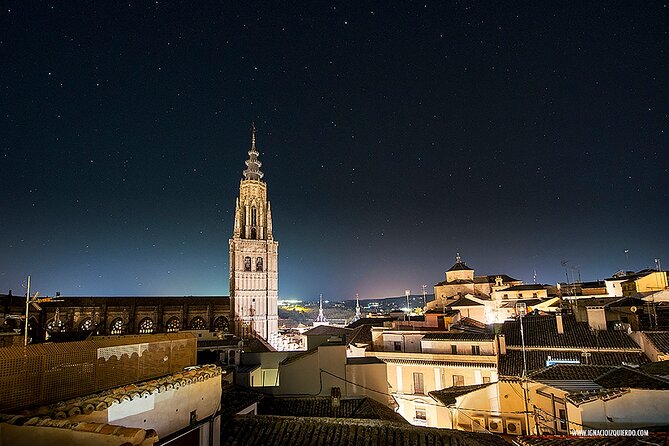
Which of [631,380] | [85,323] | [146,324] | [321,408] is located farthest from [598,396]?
[85,323]

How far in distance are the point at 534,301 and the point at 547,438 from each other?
184ft

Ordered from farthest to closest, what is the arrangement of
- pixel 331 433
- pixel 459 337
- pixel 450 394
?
pixel 459 337, pixel 450 394, pixel 331 433

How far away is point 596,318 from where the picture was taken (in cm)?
3122

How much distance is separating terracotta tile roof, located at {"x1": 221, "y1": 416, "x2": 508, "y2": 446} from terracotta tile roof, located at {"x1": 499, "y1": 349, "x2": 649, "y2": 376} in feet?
53.5

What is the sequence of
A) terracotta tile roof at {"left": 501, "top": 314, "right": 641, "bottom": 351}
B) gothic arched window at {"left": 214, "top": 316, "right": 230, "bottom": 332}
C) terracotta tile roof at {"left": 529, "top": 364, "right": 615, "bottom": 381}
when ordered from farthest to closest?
gothic arched window at {"left": 214, "top": 316, "right": 230, "bottom": 332} < terracotta tile roof at {"left": 501, "top": 314, "right": 641, "bottom": 351} < terracotta tile roof at {"left": 529, "top": 364, "right": 615, "bottom": 381}

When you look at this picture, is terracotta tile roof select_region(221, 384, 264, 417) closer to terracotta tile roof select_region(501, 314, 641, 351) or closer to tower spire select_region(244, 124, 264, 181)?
terracotta tile roof select_region(501, 314, 641, 351)

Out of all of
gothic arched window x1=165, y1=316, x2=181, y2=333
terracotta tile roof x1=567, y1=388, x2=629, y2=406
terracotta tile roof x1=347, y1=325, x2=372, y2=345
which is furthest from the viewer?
gothic arched window x1=165, y1=316, x2=181, y2=333

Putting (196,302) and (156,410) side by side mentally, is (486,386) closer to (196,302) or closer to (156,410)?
(156,410)

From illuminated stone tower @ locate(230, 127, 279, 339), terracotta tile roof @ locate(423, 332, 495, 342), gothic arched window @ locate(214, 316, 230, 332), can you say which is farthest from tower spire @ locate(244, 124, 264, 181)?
terracotta tile roof @ locate(423, 332, 495, 342)

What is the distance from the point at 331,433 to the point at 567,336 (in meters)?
26.3

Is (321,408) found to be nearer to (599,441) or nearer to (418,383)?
(599,441)

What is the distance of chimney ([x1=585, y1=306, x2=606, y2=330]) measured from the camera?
30.8 metres

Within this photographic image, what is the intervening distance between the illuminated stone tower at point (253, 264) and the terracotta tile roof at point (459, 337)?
46.7 meters

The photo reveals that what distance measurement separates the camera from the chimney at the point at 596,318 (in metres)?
30.8
